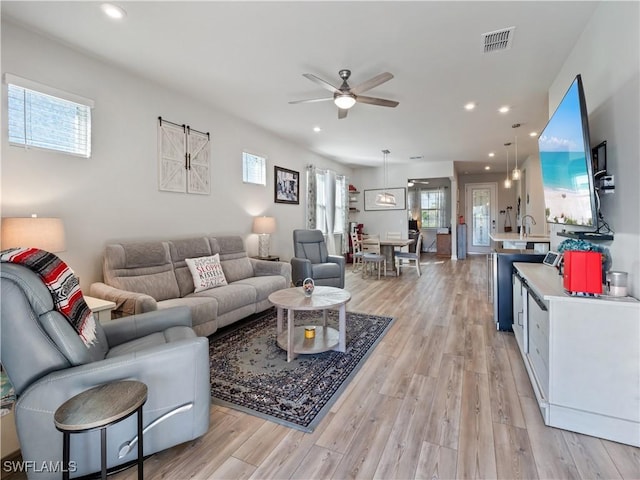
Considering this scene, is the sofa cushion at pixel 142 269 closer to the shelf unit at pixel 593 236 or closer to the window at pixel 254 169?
the window at pixel 254 169

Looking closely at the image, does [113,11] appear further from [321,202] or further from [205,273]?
[321,202]

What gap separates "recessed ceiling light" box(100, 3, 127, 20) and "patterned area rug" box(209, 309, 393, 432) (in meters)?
2.81

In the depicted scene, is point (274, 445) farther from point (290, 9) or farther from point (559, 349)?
point (290, 9)

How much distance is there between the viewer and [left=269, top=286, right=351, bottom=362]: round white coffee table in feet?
8.55

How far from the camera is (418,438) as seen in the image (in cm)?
171

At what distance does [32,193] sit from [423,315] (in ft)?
13.6

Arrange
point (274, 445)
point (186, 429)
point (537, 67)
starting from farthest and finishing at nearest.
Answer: point (537, 67)
point (274, 445)
point (186, 429)

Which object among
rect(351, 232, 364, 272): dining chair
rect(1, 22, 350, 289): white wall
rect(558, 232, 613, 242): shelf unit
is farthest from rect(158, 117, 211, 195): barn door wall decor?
rect(558, 232, 613, 242): shelf unit

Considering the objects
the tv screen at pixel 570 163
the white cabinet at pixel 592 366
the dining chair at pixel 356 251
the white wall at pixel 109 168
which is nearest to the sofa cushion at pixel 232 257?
the white wall at pixel 109 168

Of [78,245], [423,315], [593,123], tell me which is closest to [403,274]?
[423,315]

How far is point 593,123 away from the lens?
2.31 metres

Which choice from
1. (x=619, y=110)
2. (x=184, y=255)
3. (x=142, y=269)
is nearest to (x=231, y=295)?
(x=184, y=255)

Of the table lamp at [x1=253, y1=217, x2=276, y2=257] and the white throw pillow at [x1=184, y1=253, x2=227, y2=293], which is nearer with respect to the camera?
the white throw pillow at [x1=184, y1=253, x2=227, y2=293]

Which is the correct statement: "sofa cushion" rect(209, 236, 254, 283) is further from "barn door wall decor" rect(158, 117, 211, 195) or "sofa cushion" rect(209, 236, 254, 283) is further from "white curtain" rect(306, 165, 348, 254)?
"white curtain" rect(306, 165, 348, 254)
